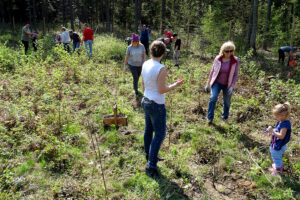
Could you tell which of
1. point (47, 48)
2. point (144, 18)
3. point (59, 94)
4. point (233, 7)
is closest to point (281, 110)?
point (59, 94)

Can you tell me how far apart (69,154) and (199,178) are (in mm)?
2224

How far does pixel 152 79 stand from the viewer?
300 centimetres

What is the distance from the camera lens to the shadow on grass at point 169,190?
10.1 ft

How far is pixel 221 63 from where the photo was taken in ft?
15.3

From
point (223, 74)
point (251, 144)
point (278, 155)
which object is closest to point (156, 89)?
point (278, 155)

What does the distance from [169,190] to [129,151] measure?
46.5 inches

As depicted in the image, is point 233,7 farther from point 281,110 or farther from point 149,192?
point 149,192

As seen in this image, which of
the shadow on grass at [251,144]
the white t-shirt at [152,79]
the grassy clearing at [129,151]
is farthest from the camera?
the shadow on grass at [251,144]

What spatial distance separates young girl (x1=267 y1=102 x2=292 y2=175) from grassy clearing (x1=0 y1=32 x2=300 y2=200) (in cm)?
31

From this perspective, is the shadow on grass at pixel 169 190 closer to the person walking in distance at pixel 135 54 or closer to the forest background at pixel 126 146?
the forest background at pixel 126 146

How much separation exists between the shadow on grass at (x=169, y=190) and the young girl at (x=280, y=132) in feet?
4.97

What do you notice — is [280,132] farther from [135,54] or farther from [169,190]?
[135,54]

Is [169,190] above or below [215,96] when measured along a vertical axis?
below

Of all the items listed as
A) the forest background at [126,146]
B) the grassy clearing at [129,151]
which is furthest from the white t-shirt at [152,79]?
the grassy clearing at [129,151]
